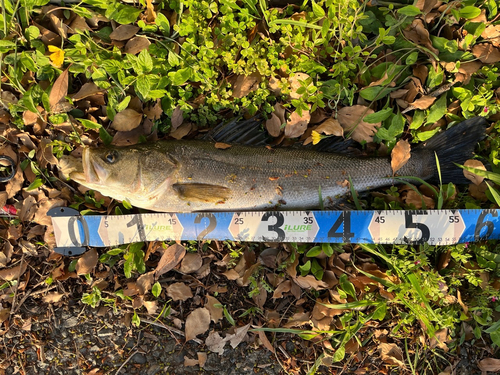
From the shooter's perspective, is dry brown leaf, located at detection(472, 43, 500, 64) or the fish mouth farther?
dry brown leaf, located at detection(472, 43, 500, 64)

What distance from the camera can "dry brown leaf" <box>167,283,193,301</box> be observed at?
330 cm

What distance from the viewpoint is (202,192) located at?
3043 millimetres

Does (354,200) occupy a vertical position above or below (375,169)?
below

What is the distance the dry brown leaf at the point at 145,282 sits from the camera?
329 cm

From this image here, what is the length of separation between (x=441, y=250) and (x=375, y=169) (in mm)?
1060

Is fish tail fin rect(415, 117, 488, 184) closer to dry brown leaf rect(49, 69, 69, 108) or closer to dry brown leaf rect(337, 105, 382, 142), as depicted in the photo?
dry brown leaf rect(337, 105, 382, 142)

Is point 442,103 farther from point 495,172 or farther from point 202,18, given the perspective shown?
point 202,18

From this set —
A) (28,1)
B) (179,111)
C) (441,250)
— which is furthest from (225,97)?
(441,250)

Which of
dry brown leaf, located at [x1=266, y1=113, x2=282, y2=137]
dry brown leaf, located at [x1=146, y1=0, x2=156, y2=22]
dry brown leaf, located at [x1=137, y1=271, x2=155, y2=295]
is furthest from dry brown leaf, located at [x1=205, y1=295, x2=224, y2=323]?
dry brown leaf, located at [x1=146, y1=0, x2=156, y2=22]

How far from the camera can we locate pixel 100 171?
293 cm

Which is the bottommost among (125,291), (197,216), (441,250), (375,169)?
(125,291)

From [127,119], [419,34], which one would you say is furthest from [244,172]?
[419,34]

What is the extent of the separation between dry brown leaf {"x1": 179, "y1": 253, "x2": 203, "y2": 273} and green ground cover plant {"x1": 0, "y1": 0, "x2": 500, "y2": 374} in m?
0.02

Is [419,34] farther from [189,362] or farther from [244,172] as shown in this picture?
[189,362]
